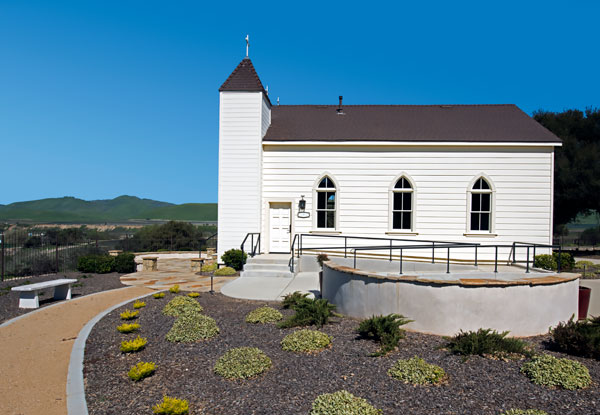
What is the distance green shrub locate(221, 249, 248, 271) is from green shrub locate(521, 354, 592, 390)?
11.8 m

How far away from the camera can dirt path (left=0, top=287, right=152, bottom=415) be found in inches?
219

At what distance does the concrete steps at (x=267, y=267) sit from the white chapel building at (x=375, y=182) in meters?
1.73

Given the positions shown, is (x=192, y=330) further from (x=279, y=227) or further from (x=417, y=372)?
(x=279, y=227)

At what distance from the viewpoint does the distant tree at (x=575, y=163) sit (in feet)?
86.2

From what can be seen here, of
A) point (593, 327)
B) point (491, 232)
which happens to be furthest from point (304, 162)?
point (593, 327)

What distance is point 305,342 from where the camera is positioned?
7105mm

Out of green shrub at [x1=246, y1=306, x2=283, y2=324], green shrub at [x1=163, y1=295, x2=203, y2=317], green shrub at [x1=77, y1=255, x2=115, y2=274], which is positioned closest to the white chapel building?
green shrub at [x1=77, y1=255, x2=115, y2=274]

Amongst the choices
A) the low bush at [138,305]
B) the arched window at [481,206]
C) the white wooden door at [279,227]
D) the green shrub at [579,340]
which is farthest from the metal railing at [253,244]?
the green shrub at [579,340]

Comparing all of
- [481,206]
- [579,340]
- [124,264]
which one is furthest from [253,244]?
[579,340]

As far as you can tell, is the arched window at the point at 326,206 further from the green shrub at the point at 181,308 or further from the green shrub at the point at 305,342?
the green shrub at the point at 305,342

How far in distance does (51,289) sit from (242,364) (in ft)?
33.9

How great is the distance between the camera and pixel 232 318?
935cm

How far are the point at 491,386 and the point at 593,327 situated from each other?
2.97 metres

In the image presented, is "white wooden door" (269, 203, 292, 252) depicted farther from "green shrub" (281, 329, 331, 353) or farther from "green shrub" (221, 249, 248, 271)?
"green shrub" (281, 329, 331, 353)
